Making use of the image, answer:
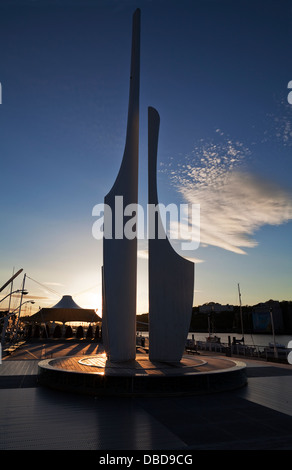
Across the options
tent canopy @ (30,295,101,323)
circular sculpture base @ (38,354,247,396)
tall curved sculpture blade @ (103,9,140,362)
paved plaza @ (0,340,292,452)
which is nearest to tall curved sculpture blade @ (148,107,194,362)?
tall curved sculpture blade @ (103,9,140,362)

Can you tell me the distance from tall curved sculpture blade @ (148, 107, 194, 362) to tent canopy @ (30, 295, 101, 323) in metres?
25.3

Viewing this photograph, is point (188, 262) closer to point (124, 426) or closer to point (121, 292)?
point (121, 292)

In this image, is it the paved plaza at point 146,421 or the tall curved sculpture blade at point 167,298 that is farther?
the tall curved sculpture blade at point 167,298

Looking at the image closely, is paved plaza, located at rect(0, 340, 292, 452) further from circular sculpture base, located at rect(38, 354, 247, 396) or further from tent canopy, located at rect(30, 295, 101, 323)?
tent canopy, located at rect(30, 295, 101, 323)

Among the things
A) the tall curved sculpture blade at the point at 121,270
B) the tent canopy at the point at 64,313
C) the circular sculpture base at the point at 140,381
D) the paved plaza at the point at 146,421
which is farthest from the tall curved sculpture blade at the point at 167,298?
the tent canopy at the point at 64,313

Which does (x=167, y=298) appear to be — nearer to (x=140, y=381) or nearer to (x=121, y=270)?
(x=121, y=270)

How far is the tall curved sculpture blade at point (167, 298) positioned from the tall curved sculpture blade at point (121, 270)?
68 cm

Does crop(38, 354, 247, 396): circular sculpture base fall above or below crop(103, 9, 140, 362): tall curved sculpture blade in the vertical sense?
below

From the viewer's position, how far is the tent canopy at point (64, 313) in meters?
34.4

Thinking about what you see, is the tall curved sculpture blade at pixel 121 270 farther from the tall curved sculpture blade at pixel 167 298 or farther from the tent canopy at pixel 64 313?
the tent canopy at pixel 64 313

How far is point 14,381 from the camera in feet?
30.9

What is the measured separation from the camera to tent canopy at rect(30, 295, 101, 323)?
113 feet

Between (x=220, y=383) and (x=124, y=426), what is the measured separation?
147 inches
